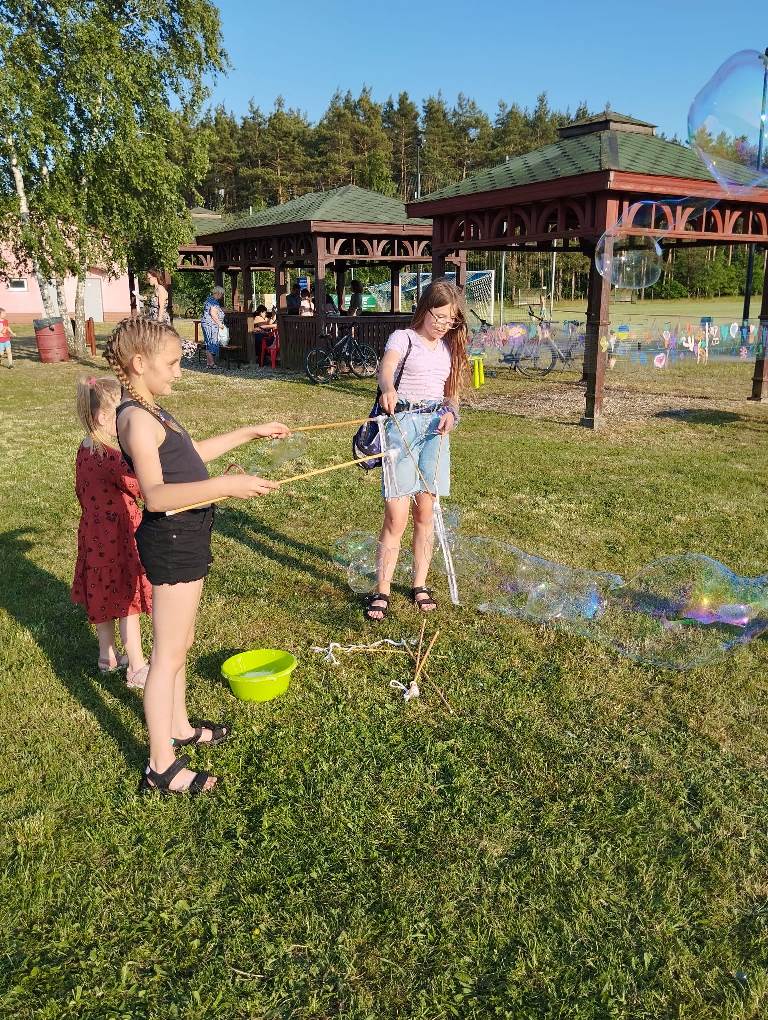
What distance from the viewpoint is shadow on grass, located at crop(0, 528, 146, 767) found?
10.8 feet

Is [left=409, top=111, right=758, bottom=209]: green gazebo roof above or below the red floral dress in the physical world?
above

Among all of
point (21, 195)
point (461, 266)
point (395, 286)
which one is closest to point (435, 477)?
point (461, 266)

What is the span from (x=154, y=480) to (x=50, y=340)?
18.5 m

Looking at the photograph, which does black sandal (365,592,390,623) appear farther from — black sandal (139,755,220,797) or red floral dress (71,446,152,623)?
black sandal (139,755,220,797)

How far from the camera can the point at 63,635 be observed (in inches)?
160

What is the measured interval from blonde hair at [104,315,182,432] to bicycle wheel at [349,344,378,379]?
1261 cm

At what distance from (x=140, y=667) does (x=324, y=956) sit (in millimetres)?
1804

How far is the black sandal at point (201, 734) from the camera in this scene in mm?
3047

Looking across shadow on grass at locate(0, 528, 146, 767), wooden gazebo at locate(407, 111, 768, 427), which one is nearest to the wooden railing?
wooden gazebo at locate(407, 111, 768, 427)

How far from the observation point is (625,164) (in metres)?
9.87

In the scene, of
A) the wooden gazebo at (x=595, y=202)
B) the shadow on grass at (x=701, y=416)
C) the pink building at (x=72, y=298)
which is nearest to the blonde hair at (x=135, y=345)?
the wooden gazebo at (x=595, y=202)

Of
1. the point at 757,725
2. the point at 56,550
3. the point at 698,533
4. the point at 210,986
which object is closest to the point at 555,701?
the point at 757,725

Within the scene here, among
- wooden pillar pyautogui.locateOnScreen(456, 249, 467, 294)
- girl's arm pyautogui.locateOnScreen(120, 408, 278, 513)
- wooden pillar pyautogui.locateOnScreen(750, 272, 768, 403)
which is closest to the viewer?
girl's arm pyautogui.locateOnScreen(120, 408, 278, 513)

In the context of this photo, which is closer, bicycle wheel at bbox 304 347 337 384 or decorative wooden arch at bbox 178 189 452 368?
bicycle wheel at bbox 304 347 337 384
